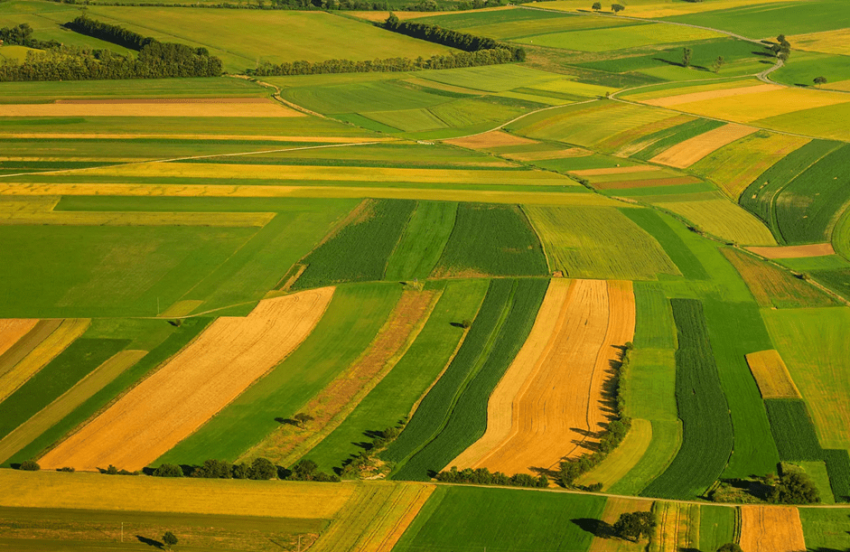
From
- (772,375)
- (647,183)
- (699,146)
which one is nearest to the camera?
(772,375)

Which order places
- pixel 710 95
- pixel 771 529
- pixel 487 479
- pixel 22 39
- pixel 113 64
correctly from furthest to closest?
pixel 22 39 → pixel 710 95 → pixel 113 64 → pixel 487 479 → pixel 771 529

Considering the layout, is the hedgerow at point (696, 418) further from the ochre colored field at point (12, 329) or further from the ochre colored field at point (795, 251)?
the ochre colored field at point (12, 329)

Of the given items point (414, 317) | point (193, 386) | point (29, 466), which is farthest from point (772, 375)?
point (29, 466)

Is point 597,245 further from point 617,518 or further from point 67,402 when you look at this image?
point 67,402

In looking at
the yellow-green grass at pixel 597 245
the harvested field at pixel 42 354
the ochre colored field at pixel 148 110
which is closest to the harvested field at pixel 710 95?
the yellow-green grass at pixel 597 245

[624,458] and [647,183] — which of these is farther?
[647,183]

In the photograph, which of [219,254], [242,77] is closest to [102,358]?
[219,254]

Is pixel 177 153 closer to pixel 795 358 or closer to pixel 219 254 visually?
pixel 219 254
